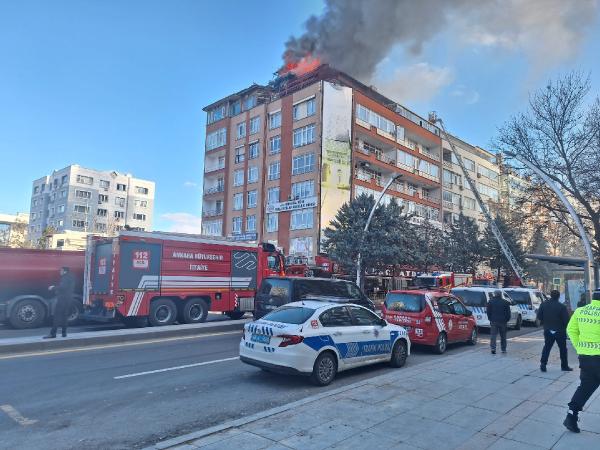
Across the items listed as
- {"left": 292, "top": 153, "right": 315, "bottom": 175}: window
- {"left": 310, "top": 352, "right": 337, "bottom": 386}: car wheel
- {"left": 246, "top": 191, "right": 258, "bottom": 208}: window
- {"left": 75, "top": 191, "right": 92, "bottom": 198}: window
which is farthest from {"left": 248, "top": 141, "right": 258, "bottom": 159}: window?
{"left": 75, "top": 191, "right": 92, "bottom": 198}: window

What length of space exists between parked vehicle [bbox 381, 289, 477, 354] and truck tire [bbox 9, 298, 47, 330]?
35.8ft

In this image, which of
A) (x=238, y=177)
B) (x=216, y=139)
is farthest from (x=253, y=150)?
(x=216, y=139)

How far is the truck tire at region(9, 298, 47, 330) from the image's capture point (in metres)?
14.7

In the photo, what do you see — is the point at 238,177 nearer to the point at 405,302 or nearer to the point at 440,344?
the point at 405,302

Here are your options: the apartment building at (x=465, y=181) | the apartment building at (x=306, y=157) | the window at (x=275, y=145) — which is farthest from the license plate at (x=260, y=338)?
the apartment building at (x=465, y=181)

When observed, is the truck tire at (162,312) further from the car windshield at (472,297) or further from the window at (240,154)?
the window at (240,154)

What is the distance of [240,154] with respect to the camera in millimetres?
54156

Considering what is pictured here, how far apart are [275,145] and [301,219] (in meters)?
9.34

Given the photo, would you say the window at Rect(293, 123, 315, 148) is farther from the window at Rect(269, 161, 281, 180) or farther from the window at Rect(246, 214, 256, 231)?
the window at Rect(246, 214, 256, 231)

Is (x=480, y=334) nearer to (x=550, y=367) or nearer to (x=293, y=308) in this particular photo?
(x=550, y=367)

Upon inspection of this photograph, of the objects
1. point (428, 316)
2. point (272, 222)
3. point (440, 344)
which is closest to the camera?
point (428, 316)

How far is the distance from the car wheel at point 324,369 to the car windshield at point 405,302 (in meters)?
4.26

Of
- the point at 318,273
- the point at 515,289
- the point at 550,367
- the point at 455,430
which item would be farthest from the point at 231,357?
the point at 318,273

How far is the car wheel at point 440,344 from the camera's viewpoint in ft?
38.9
